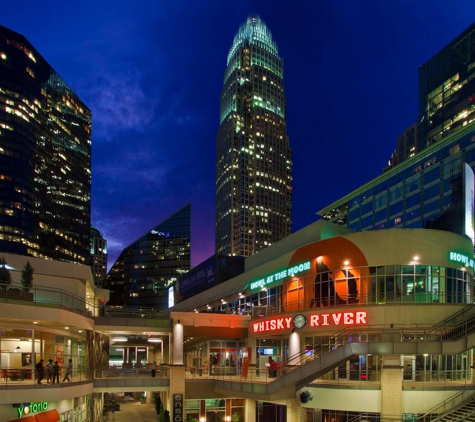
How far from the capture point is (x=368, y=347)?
28969 millimetres

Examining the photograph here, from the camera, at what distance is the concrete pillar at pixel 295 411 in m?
31.6

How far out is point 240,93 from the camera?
196 m

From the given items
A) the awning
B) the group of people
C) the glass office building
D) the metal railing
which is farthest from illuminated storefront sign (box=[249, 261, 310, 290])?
the glass office building

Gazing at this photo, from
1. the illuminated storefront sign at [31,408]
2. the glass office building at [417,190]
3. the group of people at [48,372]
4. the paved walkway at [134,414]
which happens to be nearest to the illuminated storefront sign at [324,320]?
the paved walkway at [134,414]

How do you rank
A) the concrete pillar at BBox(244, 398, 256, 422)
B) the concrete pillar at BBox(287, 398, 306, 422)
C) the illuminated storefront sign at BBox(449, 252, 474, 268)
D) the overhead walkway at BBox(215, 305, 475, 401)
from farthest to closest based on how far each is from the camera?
the concrete pillar at BBox(244, 398, 256, 422) < the illuminated storefront sign at BBox(449, 252, 474, 268) < the concrete pillar at BBox(287, 398, 306, 422) < the overhead walkway at BBox(215, 305, 475, 401)

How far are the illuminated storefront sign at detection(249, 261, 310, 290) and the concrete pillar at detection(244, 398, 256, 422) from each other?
32.6 ft

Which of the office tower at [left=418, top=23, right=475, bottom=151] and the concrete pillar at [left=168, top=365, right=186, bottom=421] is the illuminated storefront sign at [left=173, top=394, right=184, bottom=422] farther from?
the office tower at [left=418, top=23, right=475, bottom=151]

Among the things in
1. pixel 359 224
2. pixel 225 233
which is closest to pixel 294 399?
pixel 359 224

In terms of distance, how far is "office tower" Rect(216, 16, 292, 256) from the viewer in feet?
611

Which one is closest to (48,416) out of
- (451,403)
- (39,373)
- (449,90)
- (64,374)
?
(39,373)

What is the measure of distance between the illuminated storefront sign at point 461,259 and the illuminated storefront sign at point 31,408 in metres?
26.7

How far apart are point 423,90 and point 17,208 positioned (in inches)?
4275

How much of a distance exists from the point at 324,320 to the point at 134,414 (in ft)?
85.6

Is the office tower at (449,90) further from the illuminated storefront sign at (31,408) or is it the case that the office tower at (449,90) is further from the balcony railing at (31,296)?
the illuminated storefront sign at (31,408)
